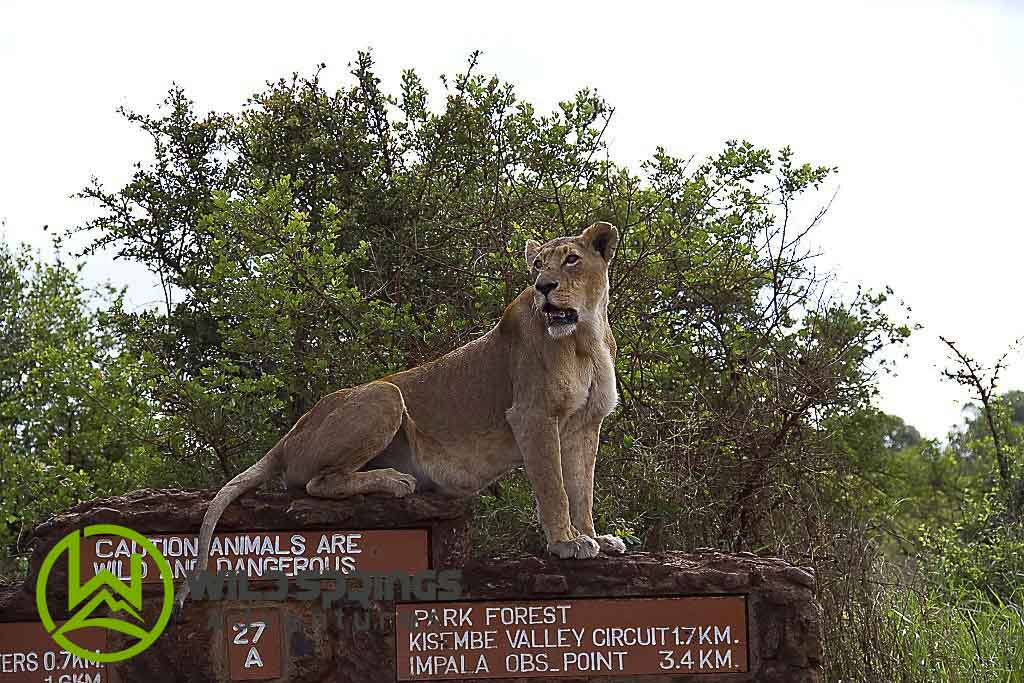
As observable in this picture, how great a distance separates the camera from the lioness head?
626 cm

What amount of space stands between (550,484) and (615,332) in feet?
11.9

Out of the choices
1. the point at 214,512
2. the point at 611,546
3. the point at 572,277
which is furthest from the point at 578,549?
the point at 214,512

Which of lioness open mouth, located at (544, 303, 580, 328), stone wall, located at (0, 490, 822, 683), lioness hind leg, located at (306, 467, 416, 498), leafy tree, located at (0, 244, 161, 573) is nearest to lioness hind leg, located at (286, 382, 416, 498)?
lioness hind leg, located at (306, 467, 416, 498)

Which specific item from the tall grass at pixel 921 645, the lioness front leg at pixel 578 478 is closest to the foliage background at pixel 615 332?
the tall grass at pixel 921 645

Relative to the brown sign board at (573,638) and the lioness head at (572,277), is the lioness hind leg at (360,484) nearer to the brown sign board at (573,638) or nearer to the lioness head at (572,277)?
the brown sign board at (573,638)

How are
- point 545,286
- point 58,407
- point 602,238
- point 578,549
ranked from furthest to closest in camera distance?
point 58,407, point 602,238, point 578,549, point 545,286

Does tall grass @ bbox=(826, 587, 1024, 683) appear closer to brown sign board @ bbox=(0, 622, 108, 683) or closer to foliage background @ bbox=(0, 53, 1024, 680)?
foliage background @ bbox=(0, 53, 1024, 680)

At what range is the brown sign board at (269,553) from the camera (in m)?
6.38

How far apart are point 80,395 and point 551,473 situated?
7.97 metres

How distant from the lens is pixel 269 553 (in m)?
6.41

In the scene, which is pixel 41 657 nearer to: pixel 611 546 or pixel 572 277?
pixel 611 546

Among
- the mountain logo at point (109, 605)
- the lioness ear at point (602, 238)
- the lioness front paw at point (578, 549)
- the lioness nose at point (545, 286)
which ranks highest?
the lioness ear at point (602, 238)

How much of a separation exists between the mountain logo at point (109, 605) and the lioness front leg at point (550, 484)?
214 centimetres

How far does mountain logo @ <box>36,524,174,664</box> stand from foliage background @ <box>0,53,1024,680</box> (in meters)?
3.24
